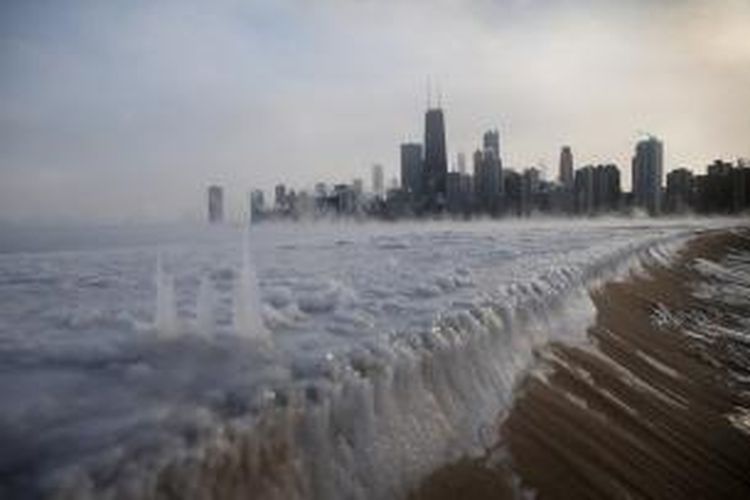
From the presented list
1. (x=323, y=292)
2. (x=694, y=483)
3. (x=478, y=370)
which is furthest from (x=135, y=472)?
(x=323, y=292)

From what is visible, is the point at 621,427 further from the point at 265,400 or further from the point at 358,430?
the point at 265,400

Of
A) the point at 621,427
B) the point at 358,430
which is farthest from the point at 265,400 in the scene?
the point at 621,427

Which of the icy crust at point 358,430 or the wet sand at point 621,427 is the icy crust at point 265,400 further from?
the wet sand at point 621,427

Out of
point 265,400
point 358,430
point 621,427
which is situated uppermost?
point 265,400

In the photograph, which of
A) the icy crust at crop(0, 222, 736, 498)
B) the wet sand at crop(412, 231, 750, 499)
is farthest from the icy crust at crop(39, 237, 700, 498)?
the wet sand at crop(412, 231, 750, 499)

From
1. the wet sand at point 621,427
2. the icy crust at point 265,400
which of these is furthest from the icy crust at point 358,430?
the wet sand at point 621,427

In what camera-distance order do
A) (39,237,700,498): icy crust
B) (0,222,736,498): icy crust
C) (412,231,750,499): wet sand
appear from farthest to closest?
(412,231,750,499): wet sand
(0,222,736,498): icy crust
(39,237,700,498): icy crust

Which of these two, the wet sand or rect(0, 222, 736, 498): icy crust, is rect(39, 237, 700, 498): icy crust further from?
the wet sand
